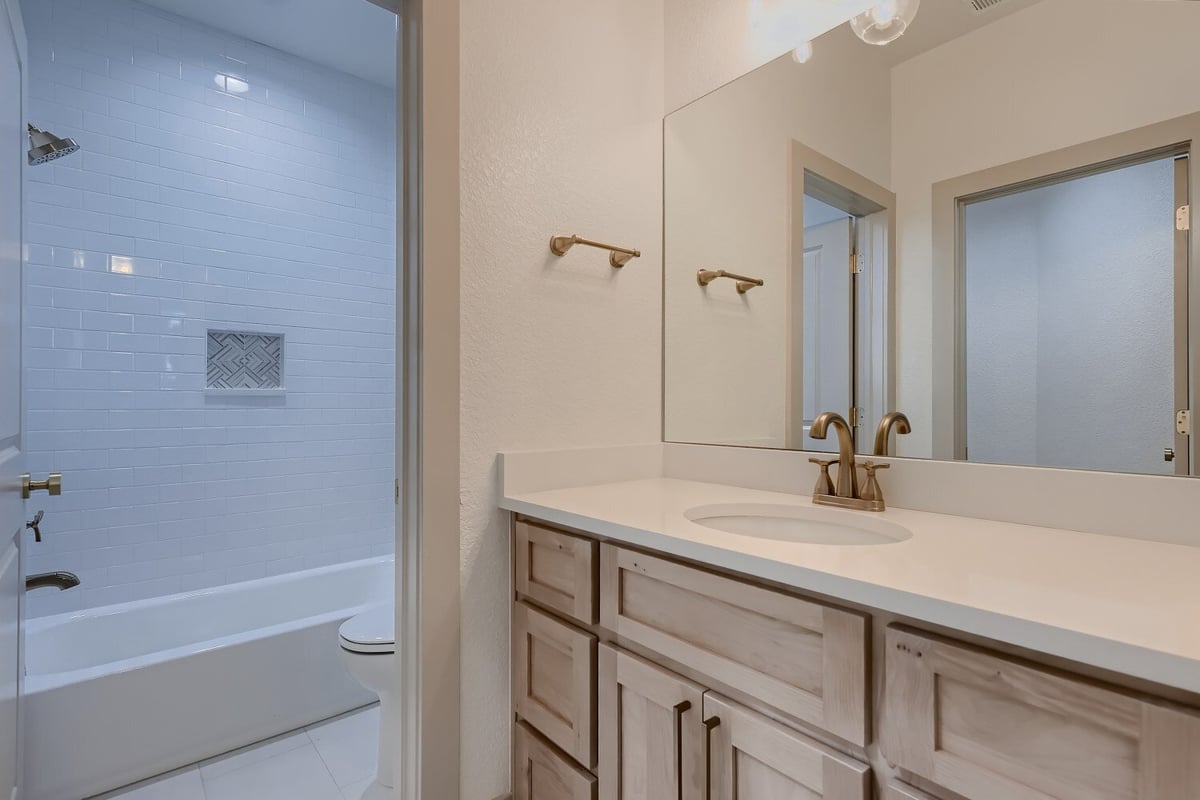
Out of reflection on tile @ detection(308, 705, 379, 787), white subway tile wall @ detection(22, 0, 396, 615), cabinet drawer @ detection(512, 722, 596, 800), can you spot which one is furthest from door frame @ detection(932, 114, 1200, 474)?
white subway tile wall @ detection(22, 0, 396, 615)

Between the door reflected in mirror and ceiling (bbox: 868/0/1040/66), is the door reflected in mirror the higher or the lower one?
the lower one

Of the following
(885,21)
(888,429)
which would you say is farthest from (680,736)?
(885,21)

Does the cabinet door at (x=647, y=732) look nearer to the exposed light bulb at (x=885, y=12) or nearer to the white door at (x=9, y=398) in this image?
the white door at (x=9, y=398)

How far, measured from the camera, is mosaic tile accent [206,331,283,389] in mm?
2482

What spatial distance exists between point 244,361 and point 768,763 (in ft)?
8.58

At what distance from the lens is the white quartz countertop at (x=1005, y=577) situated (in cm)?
53

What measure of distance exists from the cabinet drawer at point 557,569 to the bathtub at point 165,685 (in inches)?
45.9

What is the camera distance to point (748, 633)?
0.84m

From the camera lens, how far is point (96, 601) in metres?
2.21

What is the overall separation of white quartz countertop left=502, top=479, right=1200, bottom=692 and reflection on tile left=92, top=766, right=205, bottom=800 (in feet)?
4.89

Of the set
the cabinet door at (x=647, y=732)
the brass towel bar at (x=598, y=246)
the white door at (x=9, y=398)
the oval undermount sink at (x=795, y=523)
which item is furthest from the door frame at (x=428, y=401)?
the white door at (x=9, y=398)

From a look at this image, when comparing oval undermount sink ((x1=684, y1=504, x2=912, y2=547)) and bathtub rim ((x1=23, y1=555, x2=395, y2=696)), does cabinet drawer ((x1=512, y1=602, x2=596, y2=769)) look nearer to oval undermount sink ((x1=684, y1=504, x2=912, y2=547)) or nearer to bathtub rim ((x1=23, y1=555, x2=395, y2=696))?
oval undermount sink ((x1=684, y1=504, x2=912, y2=547))

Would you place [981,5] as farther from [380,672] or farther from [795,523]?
[380,672]

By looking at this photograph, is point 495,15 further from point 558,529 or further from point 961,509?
point 961,509
